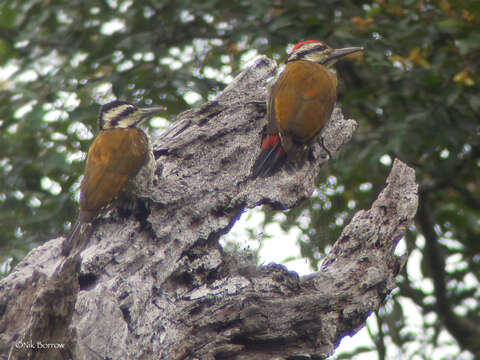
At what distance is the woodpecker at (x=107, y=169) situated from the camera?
3268 mm

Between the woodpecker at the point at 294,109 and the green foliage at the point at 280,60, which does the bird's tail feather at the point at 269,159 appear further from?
the green foliage at the point at 280,60

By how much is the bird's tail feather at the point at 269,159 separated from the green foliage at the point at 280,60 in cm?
94

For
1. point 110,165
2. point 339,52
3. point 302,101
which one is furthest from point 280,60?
point 110,165

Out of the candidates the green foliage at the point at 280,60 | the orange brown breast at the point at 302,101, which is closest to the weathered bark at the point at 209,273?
the orange brown breast at the point at 302,101

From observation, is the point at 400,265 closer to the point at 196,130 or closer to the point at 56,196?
the point at 196,130

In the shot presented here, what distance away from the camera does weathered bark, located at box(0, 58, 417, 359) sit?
2.69 m

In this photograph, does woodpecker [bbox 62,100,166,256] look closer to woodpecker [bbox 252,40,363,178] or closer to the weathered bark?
the weathered bark

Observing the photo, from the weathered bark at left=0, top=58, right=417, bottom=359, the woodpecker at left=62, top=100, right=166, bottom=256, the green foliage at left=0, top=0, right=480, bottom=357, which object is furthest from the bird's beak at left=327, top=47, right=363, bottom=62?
the woodpecker at left=62, top=100, right=166, bottom=256

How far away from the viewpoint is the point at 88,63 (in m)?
4.59

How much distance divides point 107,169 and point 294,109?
114cm

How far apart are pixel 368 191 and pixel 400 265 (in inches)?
77.5

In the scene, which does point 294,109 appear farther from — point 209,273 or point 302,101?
point 209,273

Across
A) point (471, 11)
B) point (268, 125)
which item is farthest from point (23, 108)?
point (471, 11)

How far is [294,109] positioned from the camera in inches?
145
